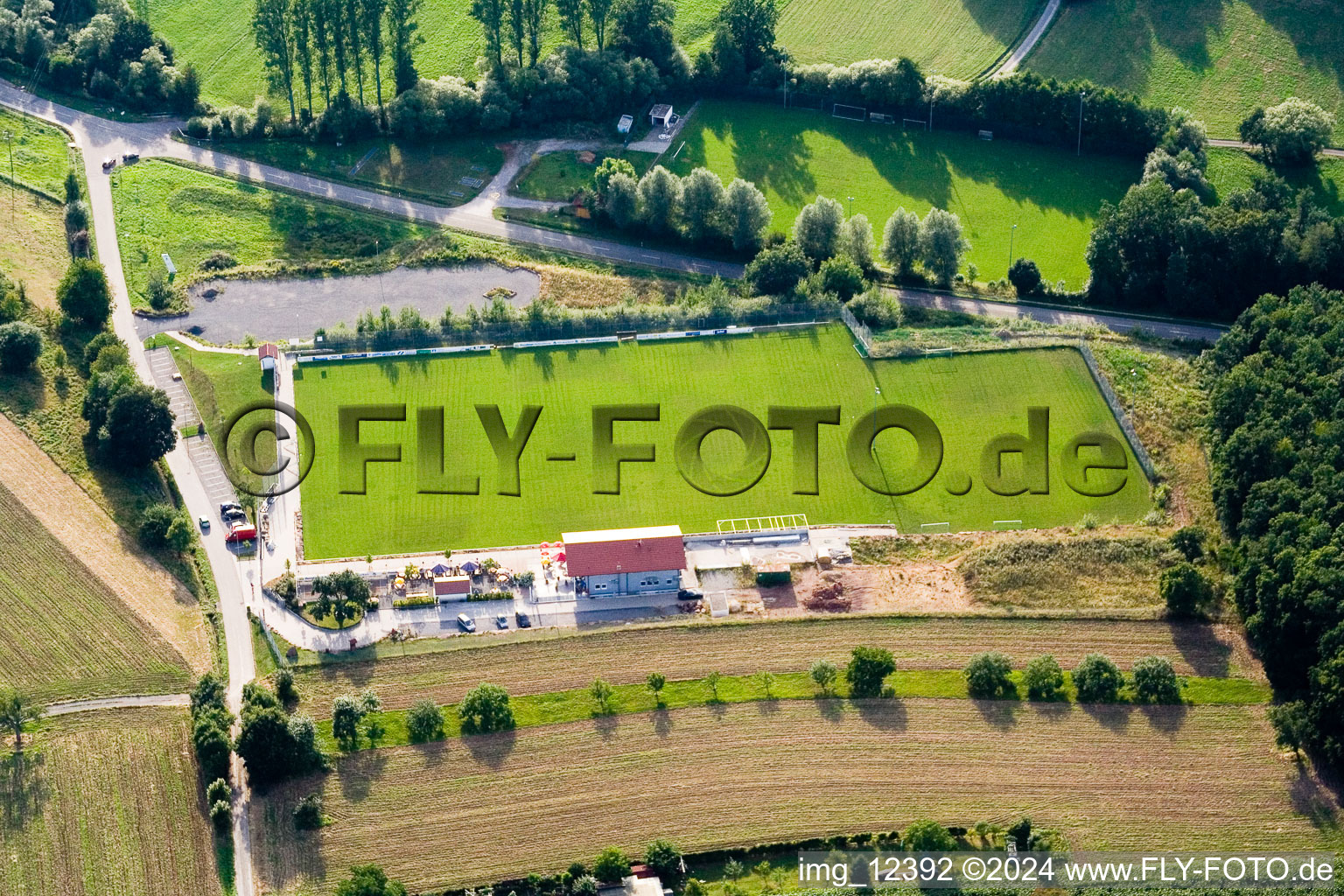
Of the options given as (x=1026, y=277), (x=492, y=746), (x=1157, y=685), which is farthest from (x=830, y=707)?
(x=1026, y=277)

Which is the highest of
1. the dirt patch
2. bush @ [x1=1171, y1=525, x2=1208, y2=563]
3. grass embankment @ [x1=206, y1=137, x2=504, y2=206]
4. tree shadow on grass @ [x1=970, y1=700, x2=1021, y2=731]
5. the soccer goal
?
the soccer goal

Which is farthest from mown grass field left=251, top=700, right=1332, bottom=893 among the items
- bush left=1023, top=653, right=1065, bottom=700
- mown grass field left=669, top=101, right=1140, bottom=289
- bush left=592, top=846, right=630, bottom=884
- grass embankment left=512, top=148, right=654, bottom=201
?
grass embankment left=512, top=148, right=654, bottom=201

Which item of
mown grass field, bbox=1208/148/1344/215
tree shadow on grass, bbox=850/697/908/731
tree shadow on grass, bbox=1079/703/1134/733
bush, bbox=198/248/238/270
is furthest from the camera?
mown grass field, bbox=1208/148/1344/215

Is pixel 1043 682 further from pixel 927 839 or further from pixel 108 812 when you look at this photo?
pixel 108 812

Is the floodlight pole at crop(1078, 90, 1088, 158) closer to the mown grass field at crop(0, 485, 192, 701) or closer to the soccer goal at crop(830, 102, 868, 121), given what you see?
the soccer goal at crop(830, 102, 868, 121)

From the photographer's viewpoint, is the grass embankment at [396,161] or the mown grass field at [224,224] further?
the grass embankment at [396,161]

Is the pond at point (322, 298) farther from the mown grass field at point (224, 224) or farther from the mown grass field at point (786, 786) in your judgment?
the mown grass field at point (786, 786)

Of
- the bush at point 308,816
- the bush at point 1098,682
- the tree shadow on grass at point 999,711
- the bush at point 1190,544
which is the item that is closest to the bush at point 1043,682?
the tree shadow on grass at point 999,711
